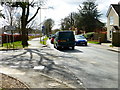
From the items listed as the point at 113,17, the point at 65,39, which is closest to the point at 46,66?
the point at 65,39

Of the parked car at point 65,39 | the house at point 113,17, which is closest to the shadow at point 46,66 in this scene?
the parked car at point 65,39

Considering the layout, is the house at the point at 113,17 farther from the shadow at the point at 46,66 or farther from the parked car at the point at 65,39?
the shadow at the point at 46,66

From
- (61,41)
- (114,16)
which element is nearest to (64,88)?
(61,41)

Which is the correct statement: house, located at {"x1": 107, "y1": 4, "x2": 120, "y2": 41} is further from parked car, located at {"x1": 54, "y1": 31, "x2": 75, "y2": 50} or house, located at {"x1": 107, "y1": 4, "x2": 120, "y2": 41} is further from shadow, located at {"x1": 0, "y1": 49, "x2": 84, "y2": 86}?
shadow, located at {"x1": 0, "y1": 49, "x2": 84, "y2": 86}

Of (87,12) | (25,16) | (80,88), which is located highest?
(87,12)

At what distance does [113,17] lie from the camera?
38594mm

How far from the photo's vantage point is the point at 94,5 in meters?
62.3

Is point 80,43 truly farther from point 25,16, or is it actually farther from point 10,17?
point 10,17

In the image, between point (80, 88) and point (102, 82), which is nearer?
point (80, 88)

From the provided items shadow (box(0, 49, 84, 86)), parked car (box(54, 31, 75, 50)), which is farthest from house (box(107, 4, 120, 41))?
shadow (box(0, 49, 84, 86))

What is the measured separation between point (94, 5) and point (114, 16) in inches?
993

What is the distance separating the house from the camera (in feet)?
120

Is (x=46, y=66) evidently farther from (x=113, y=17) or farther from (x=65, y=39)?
(x=113, y=17)

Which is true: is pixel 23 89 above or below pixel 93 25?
below
